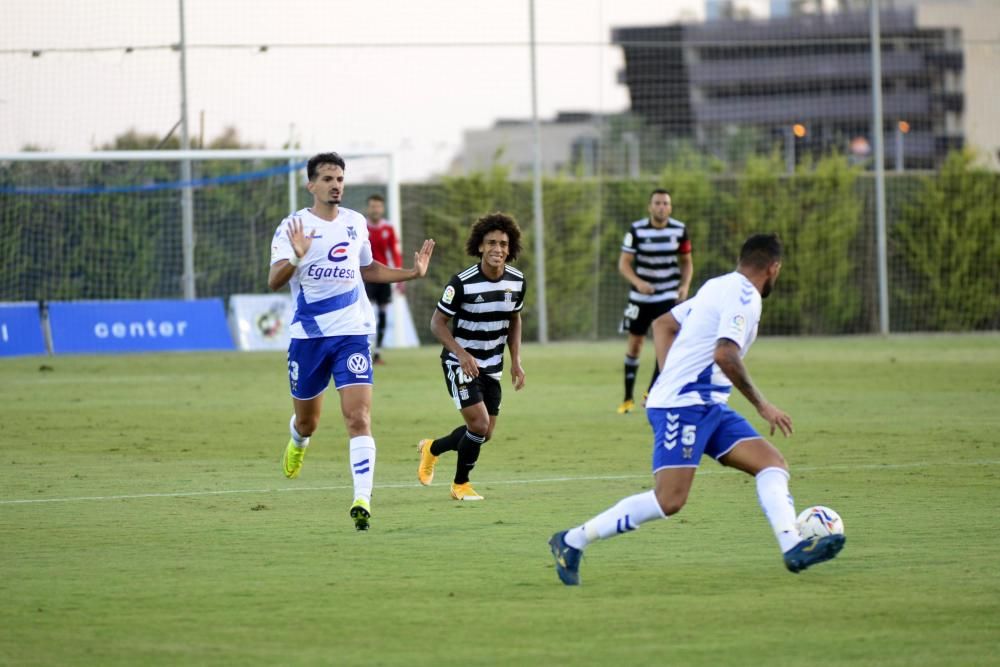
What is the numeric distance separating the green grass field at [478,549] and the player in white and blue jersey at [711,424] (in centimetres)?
27

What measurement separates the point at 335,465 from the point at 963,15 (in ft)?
279

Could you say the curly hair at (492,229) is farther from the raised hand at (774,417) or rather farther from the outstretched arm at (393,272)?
the raised hand at (774,417)

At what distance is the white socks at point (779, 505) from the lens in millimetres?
7750

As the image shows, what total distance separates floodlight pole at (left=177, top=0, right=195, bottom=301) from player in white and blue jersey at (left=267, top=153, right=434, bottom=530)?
19.0 metres

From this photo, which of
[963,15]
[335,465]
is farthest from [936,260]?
[963,15]

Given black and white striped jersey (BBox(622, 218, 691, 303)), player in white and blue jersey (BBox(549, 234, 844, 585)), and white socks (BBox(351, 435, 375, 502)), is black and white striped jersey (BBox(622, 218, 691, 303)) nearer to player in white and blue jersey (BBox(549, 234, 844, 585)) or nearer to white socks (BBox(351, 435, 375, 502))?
white socks (BBox(351, 435, 375, 502))

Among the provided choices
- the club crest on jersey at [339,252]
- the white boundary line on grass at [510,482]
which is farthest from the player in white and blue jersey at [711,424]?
the white boundary line on grass at [510,482]

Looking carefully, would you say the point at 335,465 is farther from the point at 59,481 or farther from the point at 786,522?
the point at 786,522

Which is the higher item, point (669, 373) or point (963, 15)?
point (963, 15)

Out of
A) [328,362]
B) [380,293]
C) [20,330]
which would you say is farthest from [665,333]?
[20,330]

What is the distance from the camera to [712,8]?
65125mm

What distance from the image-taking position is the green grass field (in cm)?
650

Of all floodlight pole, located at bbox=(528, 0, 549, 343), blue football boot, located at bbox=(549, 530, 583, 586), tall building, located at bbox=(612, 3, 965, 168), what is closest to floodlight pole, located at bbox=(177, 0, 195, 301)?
floodlight pole, located at bbox=(528, 0, 549, 343)

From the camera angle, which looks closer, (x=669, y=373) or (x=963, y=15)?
(x=669, y=373)
